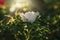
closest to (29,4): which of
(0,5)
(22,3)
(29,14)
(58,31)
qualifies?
(22,3)

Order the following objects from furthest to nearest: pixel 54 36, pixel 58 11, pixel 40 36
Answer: pixel 58 11 → pixel 54 36 → pixel 40 36

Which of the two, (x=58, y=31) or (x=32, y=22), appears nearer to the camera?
(x=32, y=22)

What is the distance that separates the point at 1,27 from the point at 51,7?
119 inches

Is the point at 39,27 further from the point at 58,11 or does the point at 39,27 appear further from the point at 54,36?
the point at 58,11

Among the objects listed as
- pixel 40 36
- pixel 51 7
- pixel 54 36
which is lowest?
pixel 51 7

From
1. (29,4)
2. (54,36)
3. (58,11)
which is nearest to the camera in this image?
(54,36)

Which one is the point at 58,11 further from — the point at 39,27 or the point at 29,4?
the point at 39,27

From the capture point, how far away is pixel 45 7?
6141mm

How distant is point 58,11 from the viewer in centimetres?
586

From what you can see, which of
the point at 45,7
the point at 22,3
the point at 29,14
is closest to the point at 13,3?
the point at 22,3

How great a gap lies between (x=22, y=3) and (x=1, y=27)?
10.2ft

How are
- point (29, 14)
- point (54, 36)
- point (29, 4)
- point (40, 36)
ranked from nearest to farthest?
point (40, 36)
point (29, 14)
point (54, 36)
point (29, 4)

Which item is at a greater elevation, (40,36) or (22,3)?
(40,36)

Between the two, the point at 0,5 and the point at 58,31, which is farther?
the point at 0,5
